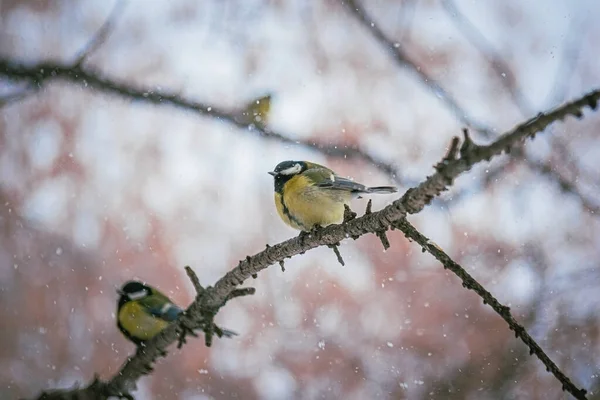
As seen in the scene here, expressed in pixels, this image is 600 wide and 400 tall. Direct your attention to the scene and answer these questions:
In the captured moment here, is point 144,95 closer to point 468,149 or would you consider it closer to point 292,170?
point 292,170

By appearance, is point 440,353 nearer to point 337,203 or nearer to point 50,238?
point 337,203

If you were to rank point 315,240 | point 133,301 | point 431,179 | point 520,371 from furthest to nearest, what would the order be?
point 520,371, point 133,301, point 315,240, point 431,179

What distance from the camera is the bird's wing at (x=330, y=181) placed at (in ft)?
6.26

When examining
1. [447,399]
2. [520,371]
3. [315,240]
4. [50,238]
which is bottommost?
[315,240]

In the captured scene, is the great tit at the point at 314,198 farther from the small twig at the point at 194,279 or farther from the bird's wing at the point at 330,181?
the small twig at the point at 194,279

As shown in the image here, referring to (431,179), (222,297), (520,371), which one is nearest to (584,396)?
(431,179)

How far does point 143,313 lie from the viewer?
2.63 meters

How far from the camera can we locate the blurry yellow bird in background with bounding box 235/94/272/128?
4031 mm

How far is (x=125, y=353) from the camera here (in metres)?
3.42

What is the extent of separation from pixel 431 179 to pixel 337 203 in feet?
3.49

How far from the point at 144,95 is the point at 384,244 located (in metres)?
3.03

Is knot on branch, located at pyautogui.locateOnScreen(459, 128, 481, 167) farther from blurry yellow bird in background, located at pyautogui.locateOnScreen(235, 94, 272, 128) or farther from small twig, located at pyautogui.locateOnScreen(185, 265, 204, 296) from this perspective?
blurry yellow bird in background, located at pyautogui.locateOnScreen(235, 94, 272, 128)

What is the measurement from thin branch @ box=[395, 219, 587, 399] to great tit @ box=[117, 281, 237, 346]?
1.79 metres

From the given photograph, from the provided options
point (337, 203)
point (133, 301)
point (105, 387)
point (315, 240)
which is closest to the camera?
point (315, 240)
